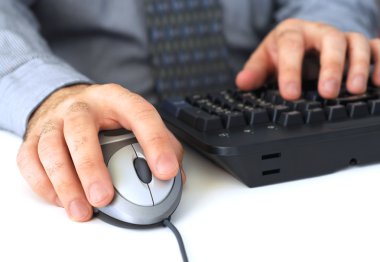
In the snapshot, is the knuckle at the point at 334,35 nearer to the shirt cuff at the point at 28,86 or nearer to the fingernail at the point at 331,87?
the fingernail at the point at 331,87

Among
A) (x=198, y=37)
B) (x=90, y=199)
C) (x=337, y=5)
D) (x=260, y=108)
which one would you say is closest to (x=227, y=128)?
(x=260, y=108)

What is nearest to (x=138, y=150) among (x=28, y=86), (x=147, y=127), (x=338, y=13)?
(x=147, y=127)

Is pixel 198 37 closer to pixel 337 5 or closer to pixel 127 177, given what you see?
pixel 337 5

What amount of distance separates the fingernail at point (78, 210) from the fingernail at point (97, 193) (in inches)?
0.7

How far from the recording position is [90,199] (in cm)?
39

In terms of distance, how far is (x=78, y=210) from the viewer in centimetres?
40

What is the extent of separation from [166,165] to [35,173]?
12cm

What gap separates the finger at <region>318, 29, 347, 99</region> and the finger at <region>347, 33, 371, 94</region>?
0.01 metres

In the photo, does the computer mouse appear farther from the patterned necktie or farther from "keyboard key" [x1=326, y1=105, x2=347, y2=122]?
the patterned necktie

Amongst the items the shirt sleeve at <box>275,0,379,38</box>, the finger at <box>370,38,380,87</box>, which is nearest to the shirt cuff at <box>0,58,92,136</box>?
the finger at <box>370,38,380,87</box>

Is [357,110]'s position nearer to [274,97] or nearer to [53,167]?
[274,97]

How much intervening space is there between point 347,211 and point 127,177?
0.56 ft

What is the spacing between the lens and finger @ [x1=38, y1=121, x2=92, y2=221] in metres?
0.40

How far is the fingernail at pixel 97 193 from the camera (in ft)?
1.27
